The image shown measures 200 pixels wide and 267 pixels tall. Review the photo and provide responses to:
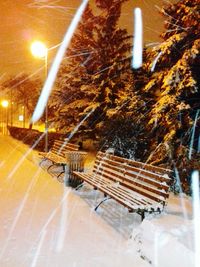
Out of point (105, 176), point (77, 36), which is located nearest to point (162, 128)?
point (105, 176)

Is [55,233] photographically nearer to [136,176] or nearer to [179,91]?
[136,176]

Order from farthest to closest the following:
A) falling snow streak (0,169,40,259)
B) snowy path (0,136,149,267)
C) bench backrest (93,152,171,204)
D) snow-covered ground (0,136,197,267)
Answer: bench backrest (93,152,171,204)
falling snow streak (0,169,40,259)
snowy path (0,136,149,267)
snow-covered ground (0,136,197,267)

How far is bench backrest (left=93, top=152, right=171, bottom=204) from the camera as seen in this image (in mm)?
6188

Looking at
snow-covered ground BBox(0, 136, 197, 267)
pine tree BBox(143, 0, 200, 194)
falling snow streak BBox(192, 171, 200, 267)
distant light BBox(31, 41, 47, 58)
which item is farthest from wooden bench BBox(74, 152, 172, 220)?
distant light BBox(31, 41, 47, 58)

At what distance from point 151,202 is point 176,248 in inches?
67.3

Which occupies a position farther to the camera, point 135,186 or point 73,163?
point 73,163

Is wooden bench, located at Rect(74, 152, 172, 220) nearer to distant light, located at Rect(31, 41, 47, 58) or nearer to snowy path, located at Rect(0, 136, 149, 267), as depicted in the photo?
snowy path, located at Rect(0, 136, 149, 267)

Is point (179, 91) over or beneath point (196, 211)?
over

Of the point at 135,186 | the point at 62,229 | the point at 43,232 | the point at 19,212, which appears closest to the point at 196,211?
the point at 135,186

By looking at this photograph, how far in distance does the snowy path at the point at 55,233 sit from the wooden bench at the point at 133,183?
507mm

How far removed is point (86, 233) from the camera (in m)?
6.07

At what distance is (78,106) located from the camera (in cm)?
2017

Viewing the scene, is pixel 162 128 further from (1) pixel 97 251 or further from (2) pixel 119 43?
(2) pixel 119 43

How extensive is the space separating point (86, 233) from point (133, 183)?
1.60m
